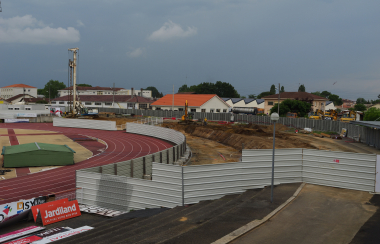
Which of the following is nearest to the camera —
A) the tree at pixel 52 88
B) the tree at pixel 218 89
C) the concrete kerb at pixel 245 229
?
the concrete kerb at pixel 245 229

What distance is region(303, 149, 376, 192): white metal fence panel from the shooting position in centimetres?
1369

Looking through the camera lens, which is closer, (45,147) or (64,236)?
(64,236)

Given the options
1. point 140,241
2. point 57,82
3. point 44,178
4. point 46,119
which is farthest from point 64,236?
point 57,82

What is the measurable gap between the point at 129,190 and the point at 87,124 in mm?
39381

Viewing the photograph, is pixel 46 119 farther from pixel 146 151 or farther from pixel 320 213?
pixel 320 213

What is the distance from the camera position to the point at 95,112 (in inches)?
2810

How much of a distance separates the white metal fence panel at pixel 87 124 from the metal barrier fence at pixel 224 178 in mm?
34364

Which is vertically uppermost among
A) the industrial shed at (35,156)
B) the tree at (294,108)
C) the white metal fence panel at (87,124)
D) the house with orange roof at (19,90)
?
the house with orange roof at (19,90)

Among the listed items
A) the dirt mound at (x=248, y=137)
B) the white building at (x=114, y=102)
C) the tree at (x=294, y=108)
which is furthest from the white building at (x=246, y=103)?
the dirt mound at (x=248, y=137)

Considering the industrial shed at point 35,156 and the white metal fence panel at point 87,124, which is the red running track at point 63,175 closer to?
the industrial shed at point 35,156

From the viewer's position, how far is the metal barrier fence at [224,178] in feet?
42.0

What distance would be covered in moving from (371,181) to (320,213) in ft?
13.9

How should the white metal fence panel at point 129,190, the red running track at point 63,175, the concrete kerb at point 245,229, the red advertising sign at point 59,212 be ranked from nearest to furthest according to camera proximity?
the concrete kerb at point 245,229, the red advertising sign at point 59,212, the white metal fence panel at point 129,190, the red running track at point 63,175

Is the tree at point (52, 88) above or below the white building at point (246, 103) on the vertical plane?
above
